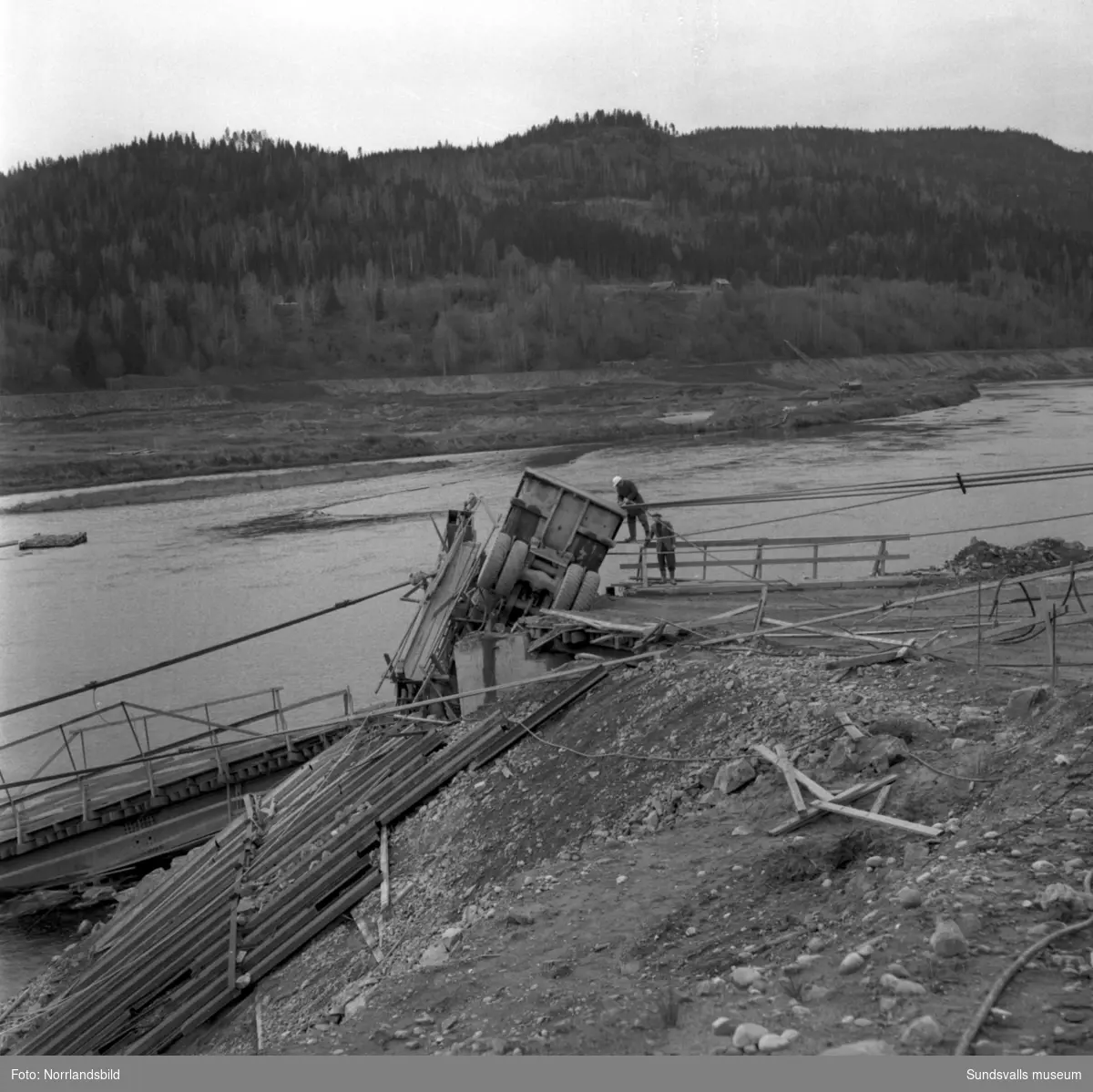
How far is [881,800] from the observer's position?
9.11m

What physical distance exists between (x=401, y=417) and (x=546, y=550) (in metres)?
70.1

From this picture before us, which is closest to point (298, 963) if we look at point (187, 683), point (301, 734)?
point (301, 734)

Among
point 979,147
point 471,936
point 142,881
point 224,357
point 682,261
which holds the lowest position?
point 142,881

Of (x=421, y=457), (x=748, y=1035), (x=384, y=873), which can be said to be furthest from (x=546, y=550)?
(x=421, y=457)

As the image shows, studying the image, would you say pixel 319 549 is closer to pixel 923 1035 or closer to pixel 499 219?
pixel 923 1035

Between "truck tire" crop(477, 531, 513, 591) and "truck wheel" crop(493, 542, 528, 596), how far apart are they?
0.05 metres

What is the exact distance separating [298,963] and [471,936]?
278cm

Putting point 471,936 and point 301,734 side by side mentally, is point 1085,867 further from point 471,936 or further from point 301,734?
point 301,734

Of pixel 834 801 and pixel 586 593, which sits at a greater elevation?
pixel 586 593

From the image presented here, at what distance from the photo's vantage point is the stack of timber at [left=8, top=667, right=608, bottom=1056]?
1162 cm

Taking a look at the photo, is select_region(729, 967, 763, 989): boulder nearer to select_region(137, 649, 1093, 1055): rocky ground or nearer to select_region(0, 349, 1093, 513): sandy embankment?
select_region(137, 649, 1093, 1055): rocky ground

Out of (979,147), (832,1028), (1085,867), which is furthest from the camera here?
(979,147)

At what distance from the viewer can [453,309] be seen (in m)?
131

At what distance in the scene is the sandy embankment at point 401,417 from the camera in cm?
6369
